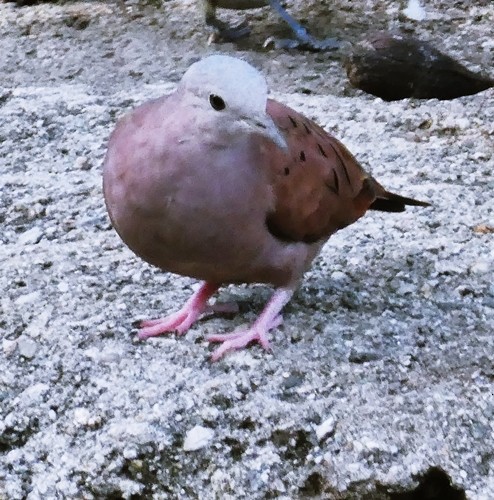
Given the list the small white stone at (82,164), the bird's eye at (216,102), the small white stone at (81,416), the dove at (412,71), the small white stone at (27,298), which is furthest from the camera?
the dove at (412,71)

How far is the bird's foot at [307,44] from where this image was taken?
399cm

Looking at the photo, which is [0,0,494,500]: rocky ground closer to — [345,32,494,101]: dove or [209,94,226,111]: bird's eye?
[345,32,494,101]: dove

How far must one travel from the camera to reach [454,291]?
1.91 metres

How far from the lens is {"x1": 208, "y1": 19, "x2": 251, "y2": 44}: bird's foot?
163 inches

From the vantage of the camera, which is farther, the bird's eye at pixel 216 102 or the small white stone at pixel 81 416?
the small white stone at pixel 81 416

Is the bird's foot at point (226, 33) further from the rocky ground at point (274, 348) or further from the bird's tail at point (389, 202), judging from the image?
the bird's tail at point (389, 202)

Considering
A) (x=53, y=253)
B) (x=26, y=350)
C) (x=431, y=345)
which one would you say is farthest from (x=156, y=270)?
(x=431, y=345)

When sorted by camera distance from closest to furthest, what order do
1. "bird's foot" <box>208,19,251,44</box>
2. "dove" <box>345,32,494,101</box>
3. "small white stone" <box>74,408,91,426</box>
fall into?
1. "small white stone" <box>74,408,91,426</box>
2. "dove" <box>345,32,494,101</box>
3. "bird's foot" <box>208,19,251,44</box>

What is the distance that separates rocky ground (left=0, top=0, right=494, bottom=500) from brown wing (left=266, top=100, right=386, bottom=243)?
226mm

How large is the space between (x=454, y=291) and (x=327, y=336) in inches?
13.9

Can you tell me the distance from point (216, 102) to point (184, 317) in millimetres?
543

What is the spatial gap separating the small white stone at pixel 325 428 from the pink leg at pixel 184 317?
0.39m

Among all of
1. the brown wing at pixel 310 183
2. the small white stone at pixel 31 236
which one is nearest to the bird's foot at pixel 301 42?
the small white stone at pixel 31 236

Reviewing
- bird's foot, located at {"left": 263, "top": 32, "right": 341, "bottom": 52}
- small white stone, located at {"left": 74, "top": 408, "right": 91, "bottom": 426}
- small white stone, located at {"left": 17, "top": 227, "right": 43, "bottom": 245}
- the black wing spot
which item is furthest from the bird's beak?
bird's foot, located at {"left": 263, "top": 32, "right": 341, "bottom": 52}
